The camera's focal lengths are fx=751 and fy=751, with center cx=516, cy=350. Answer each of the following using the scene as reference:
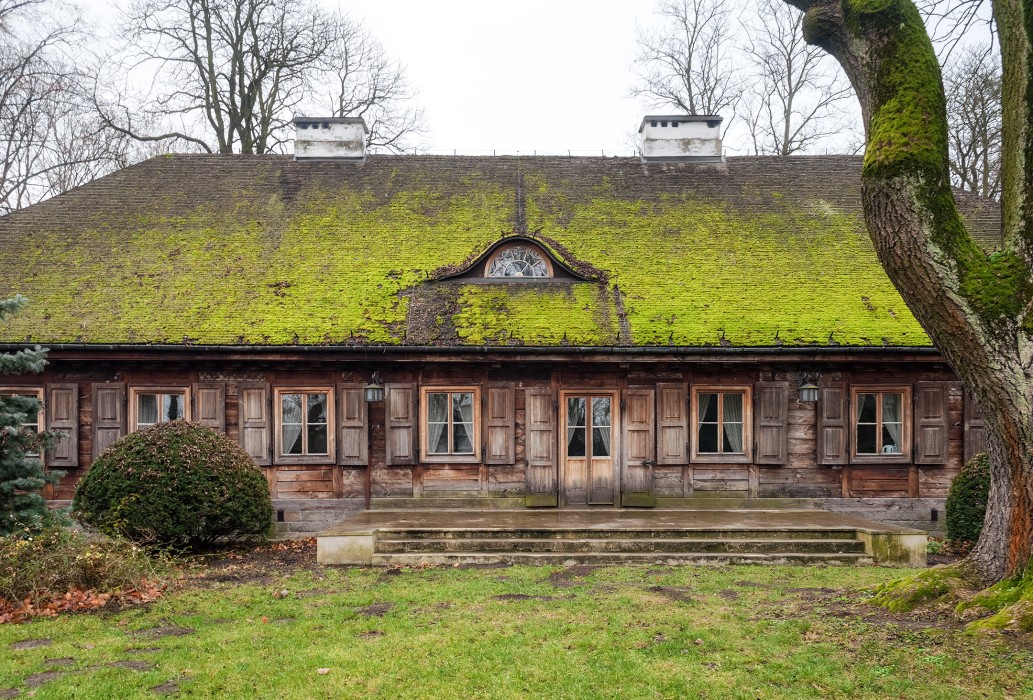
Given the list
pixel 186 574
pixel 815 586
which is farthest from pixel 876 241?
pixel 186 574

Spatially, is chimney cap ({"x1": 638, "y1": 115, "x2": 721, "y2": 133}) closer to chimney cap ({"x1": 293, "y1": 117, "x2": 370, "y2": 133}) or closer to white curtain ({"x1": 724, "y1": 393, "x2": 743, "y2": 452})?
chimney cap ({"x1": 293, "y1": 117, "x2": 370, "y2": 133})

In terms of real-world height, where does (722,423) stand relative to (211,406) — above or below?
below

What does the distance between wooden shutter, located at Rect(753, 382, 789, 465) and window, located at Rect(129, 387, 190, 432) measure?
31.3 feet

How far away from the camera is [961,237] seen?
638 cm

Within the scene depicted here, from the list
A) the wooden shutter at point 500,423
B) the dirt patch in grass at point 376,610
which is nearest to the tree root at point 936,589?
the dirt patch in grass at point 376,610

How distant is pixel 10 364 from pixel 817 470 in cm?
1200

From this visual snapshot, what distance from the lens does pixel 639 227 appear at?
610 inches

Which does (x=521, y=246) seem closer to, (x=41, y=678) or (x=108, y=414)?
(x=108, y=414)

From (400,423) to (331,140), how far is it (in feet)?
28.3

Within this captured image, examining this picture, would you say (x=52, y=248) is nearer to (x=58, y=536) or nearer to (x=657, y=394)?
(x=58, y=536)

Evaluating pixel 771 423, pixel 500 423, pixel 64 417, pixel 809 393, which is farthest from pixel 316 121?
pixel 809 393

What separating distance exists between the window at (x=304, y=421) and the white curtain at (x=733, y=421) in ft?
21.9

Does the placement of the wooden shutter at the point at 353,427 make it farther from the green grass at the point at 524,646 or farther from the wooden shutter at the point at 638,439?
the wooden shutter at the point at 638,439

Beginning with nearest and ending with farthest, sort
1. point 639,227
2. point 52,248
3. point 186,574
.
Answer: point 186,574, point 52,248, point 639,227
